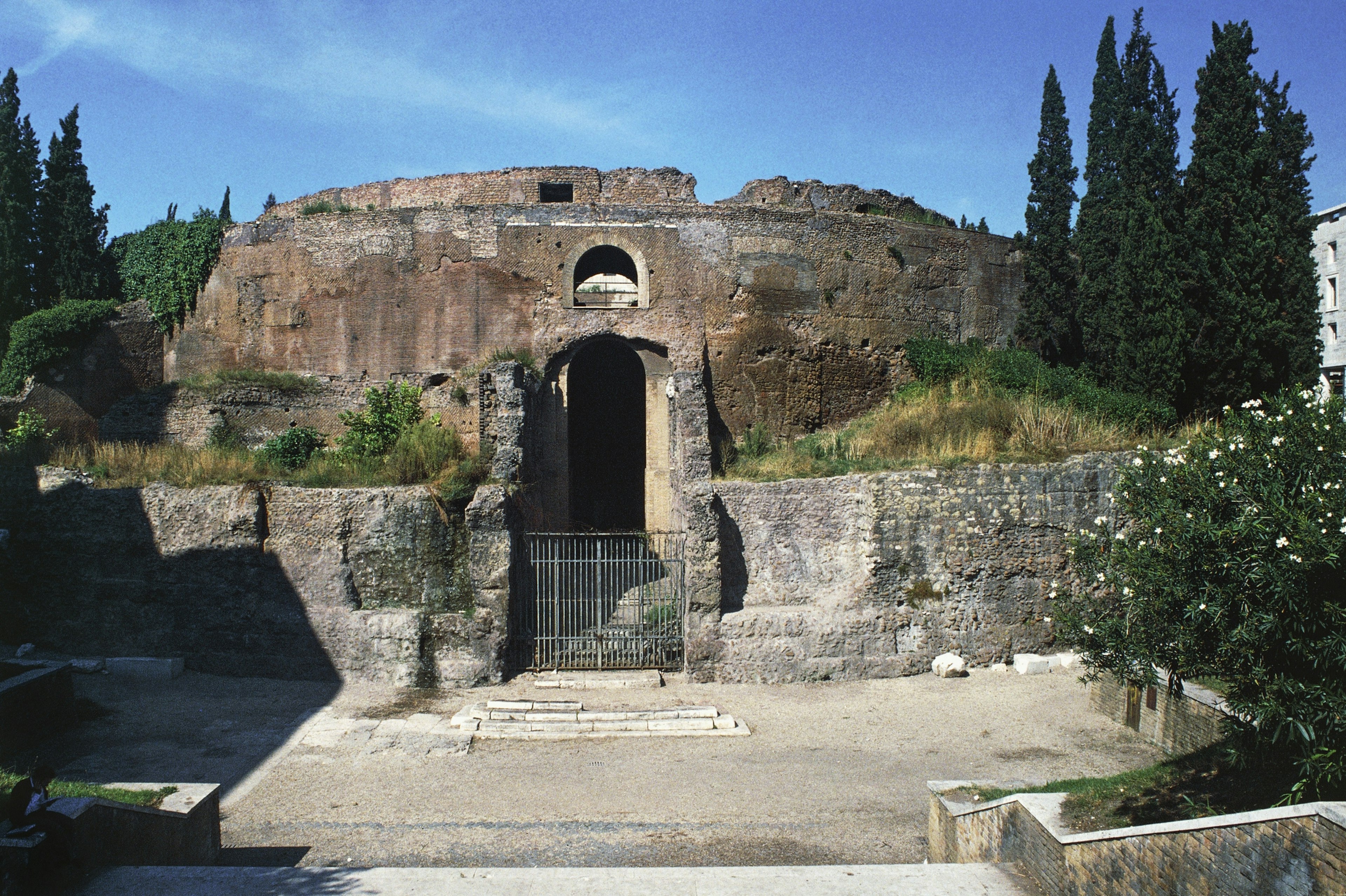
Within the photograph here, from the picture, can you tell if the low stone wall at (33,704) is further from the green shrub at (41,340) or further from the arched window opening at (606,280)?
the arched window opening at (606,280)

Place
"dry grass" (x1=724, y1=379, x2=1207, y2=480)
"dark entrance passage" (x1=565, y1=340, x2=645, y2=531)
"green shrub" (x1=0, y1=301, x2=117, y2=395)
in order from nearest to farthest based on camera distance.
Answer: "dry grass" (x1=724, y1=379, x2=1207, y2=480) → "green shrub" (x1=0, y1=301, x2=117, y2=395) → "dark entrance passage" (x1=565, y1=340, x2=645, y2=531)

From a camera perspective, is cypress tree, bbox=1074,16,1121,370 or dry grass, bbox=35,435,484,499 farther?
cypress tree, bbox=1074,16,1121,370

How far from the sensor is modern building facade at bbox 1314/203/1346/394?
1007 inches

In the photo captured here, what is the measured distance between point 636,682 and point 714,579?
1524 millimetres

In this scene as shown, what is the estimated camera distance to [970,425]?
12250 mm

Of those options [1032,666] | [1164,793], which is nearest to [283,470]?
Answer: [1032,666]

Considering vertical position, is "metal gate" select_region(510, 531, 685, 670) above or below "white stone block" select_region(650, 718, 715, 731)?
above

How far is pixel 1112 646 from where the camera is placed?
578 cm

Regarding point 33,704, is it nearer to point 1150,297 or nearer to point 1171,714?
point 1171,714

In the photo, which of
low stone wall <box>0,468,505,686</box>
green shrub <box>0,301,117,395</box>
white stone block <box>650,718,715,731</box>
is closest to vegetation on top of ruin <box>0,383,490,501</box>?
low stone wall <box>0,468,505,686</box>

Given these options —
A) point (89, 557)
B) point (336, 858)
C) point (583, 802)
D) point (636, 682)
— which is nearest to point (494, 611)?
point (636, 682)

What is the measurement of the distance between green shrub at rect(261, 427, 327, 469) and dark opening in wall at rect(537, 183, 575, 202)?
571 centimetres

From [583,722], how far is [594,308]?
737 cm

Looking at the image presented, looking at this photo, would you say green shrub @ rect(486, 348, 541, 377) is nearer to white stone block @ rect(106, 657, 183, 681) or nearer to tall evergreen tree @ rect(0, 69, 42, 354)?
white stone block @ rect(106, 657, 183, 681)
